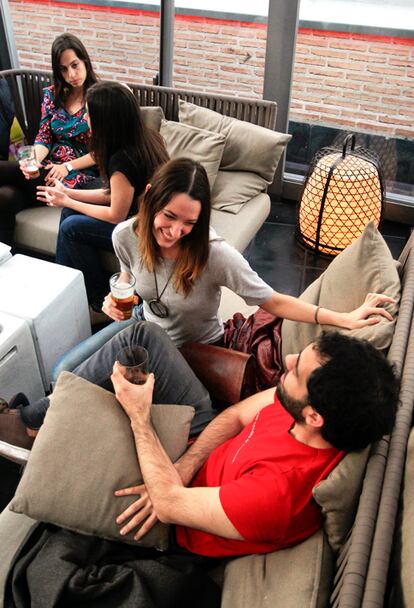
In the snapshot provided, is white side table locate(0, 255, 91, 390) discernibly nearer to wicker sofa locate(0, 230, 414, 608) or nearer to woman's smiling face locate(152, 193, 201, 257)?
woman's smiling face locate(152, 193, 201, 257)

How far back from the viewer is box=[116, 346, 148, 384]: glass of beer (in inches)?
56.2

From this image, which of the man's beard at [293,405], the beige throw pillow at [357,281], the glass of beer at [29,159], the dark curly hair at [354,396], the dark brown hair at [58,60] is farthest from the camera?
the dark brown hair at [58,60]

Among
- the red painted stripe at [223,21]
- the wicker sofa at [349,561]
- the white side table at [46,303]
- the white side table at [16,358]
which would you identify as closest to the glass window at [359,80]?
the red painted stripe at [223,21]

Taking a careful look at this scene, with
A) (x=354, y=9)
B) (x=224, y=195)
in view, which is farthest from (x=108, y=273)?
(x=354, y=9)

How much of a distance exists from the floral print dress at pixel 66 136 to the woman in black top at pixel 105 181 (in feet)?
0.96

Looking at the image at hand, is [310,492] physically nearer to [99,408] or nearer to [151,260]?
[99,408]

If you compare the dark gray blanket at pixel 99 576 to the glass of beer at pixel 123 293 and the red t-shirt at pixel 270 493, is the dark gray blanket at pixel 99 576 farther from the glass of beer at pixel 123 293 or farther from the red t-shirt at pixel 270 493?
the glass of beer at pixel 123 293

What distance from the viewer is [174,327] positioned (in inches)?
75.5

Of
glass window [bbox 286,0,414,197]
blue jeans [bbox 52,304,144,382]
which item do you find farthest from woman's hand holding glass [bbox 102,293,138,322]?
glass window [bbox 286,0,414,197]

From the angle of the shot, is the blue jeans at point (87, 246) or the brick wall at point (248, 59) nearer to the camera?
the blue jeans at point (87, 246)

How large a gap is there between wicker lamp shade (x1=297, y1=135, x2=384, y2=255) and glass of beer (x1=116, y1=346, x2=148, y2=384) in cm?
145

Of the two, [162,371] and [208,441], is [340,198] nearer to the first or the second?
[162,371]

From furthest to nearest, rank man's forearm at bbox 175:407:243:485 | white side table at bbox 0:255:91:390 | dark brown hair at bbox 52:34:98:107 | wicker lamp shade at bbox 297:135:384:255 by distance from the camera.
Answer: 1. dark brown hair at bbox 52:34:98:107
2. wicker lamp shade at bbox 297:135:384:255
3. white side table at bbox 0:255:91:390
4. man's forearm at bbox 175:407:243:485

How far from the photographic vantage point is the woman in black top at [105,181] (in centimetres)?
222
